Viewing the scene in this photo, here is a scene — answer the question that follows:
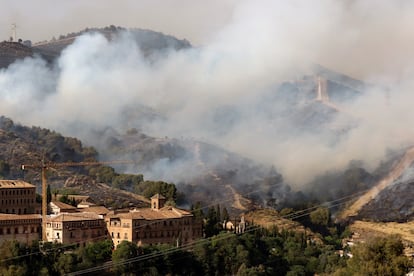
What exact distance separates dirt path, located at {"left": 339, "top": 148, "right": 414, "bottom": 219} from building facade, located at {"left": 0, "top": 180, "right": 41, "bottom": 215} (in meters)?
15.5

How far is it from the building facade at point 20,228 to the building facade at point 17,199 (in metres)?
2.10

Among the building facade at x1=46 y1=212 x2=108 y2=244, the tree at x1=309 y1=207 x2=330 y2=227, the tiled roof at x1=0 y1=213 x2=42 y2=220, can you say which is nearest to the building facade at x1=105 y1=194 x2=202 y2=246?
the building facade at x1=46 y1=212 x2=108 y2=244

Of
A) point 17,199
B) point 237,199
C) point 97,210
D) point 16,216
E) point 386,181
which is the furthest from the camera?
point 237,199

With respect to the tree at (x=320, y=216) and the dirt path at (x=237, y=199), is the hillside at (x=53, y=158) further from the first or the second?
the tree at (x=320, y=216)

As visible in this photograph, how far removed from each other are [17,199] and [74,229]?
4003 millimetres

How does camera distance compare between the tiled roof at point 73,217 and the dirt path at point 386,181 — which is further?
the dirt path at point 386,181

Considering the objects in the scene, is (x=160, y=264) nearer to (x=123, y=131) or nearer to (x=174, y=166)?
(x=174, y=166)

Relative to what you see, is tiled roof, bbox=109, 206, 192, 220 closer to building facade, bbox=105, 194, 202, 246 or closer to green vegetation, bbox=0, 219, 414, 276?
building facade, bbox=105, 194, 202, 246

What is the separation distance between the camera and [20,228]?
31.0m

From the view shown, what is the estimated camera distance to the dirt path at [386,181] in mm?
39144

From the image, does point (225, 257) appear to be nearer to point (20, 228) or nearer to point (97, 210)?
point (97, 210)

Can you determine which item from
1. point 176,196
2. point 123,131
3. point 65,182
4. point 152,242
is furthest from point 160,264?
point 123,131

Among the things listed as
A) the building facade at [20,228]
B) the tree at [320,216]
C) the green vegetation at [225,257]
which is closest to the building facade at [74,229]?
the building facade at [20,228]

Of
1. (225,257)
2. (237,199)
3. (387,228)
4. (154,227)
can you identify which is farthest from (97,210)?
(237,199)
